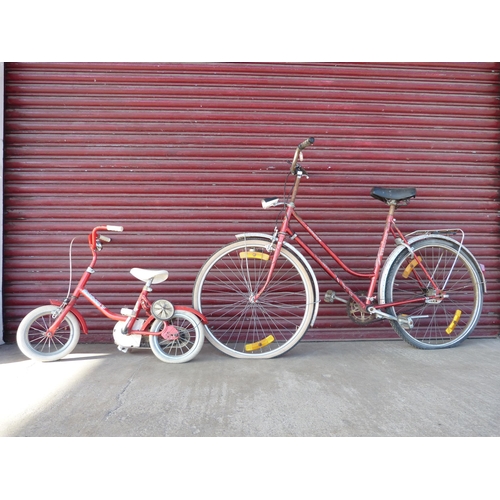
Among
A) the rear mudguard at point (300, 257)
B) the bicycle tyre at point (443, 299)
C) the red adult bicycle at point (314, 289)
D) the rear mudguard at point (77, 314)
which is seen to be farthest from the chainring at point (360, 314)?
the rear mudguard at point (77, 314)

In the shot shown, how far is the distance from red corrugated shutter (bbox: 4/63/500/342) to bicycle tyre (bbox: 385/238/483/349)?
12.1 inches

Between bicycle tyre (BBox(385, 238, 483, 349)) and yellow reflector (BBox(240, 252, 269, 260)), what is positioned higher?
yellow reflector (BBox(240, 252, 269, 260))

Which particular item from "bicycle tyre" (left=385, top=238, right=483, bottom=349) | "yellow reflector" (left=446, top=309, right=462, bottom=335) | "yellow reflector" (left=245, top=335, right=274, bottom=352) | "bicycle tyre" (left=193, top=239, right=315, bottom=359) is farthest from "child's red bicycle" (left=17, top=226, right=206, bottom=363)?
"yellow reflector" (left=446, top=309, right=462, bottom=335)

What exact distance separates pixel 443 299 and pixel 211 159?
102 inches

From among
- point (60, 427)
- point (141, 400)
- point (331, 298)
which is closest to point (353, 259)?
point (331, 298)

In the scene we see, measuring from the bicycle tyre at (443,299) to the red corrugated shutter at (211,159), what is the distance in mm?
307

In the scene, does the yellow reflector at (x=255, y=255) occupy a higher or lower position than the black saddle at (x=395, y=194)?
lower

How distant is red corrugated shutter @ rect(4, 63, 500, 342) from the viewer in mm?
3094

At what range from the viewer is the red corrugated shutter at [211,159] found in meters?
3.09

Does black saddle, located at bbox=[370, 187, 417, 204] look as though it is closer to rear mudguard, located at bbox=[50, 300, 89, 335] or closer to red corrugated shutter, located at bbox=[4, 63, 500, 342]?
red corrugated shutter, located at bbox=[4, 63, 500, 342]

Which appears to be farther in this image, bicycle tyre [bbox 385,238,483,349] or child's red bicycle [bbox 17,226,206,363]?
bicycle tyre [bbox 385,238,483,349]

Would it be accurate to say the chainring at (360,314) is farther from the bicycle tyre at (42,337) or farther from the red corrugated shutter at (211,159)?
the bicycle tyre at (42,337)

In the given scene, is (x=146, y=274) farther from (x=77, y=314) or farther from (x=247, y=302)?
(x=247, y=302)

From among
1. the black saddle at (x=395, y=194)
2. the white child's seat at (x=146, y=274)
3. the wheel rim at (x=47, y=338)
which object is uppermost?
the black saddle at (x=395, y=194)
